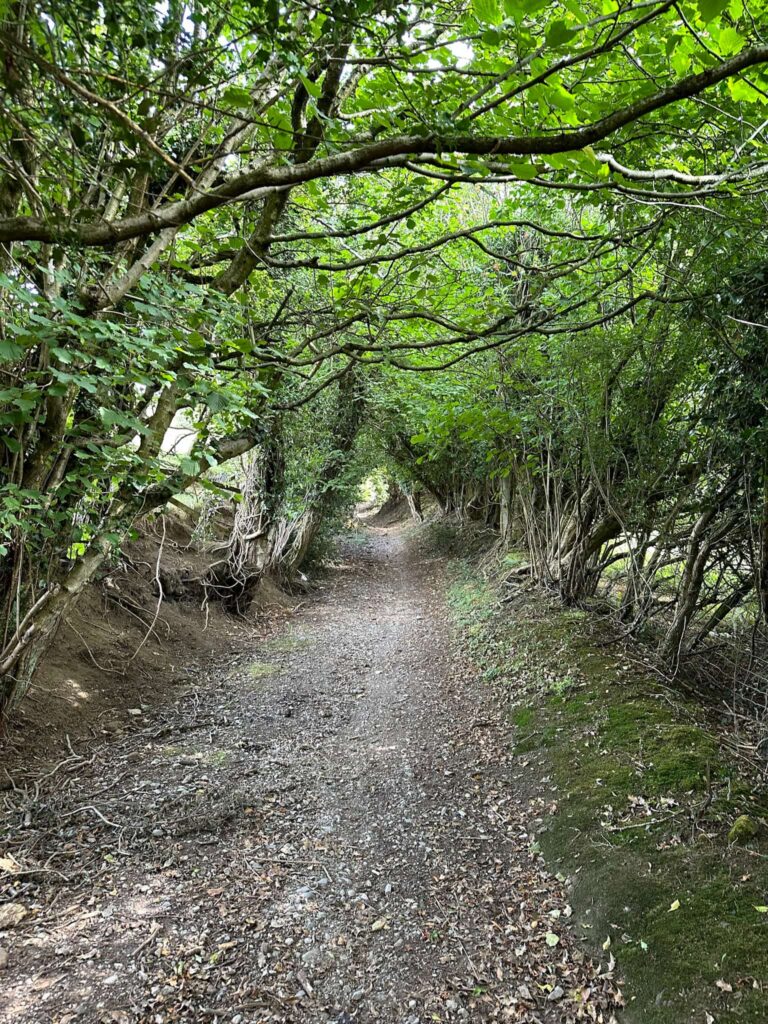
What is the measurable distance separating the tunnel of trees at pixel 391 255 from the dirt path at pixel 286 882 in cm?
156

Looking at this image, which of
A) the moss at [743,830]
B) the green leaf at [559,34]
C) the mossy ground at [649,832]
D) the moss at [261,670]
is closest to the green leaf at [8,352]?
the green leaf at [559,34]

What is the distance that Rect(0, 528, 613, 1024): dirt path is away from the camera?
258 cm

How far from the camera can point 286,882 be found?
3336 millimetres

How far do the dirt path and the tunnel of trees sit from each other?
5.10ft

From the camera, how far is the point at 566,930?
305 centimetres

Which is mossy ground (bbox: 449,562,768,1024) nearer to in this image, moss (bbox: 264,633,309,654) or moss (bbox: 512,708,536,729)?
moss (bbox: 512,708,536,729)

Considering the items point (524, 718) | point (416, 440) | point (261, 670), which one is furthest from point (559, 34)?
point (261, 670)

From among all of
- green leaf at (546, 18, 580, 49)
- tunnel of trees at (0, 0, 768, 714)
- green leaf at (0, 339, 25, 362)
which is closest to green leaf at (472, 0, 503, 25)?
tunnel of trees at (0, 0, 768, 714)

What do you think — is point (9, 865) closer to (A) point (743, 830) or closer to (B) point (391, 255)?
(A) point (743, 830)

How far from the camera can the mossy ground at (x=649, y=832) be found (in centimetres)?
255

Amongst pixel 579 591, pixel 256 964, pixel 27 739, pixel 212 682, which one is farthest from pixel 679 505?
pixel 27 739

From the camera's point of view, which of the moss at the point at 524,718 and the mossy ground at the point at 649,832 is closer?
the mossy ground at the point at 649,832

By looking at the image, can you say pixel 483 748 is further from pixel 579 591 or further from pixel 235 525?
pixel 235 525

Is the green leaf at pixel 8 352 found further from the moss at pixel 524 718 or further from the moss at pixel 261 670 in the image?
the moss at pixel 261 670
